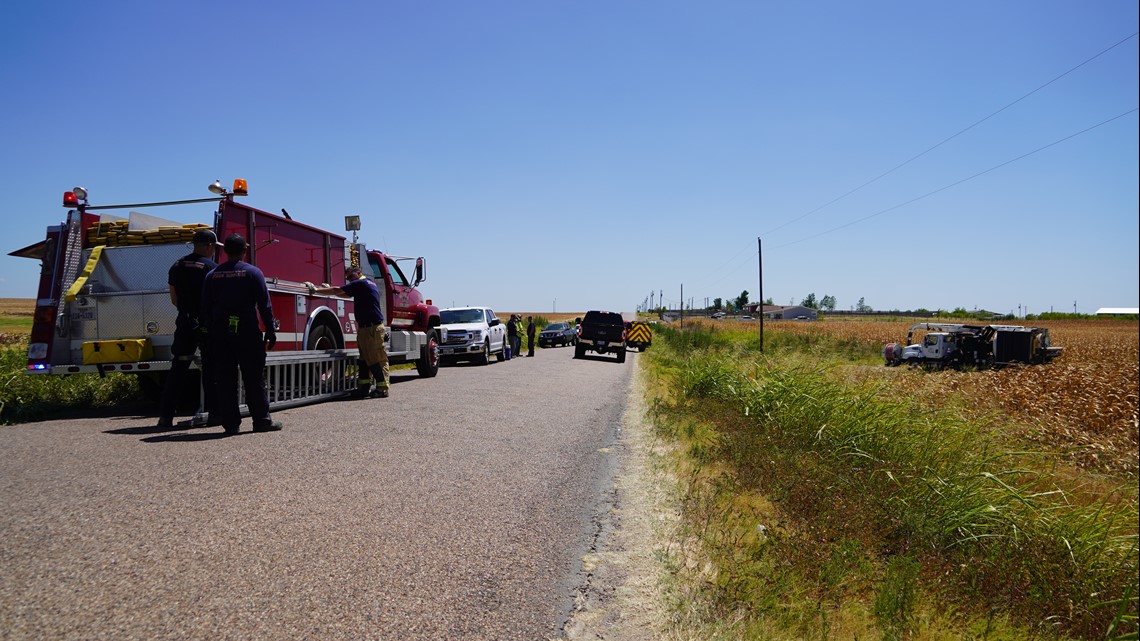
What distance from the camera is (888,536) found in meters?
4.97

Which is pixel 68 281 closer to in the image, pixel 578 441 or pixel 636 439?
pixel 578 441

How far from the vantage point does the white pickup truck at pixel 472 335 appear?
880 inches

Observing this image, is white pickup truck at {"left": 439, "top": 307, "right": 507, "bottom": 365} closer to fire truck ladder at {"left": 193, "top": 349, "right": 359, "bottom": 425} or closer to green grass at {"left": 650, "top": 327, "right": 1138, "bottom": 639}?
fire truck ladder at {"left": 193, "top": 349, "right": 359, "bottom": 425}

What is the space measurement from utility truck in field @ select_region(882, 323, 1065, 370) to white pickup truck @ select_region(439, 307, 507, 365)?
16.4 meters

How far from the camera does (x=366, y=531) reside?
3.92 m

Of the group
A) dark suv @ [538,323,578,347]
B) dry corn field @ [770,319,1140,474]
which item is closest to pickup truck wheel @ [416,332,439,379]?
dry corn field @ [770,319,1140,474]

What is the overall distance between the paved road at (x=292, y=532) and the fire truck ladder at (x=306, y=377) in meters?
1.55

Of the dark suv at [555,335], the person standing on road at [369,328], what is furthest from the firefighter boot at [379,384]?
the dark suv at [555,335]

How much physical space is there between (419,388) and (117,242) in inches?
215

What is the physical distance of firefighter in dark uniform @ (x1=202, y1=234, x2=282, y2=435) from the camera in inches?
277

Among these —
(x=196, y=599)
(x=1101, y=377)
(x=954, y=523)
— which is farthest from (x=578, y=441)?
(x=1101, y=377)

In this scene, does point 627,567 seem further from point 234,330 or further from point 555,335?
point 555,335

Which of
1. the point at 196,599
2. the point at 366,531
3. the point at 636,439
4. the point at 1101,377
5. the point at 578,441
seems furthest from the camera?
the point at 1101,377

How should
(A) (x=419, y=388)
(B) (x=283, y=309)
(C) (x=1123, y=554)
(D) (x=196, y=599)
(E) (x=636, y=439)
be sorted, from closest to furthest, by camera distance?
(D) (x=196, y=599) < (C) (x=1123, y=554) < (E) (x=636, y=439) < (B) (x=283, y=309) < (A) (x=419, y=388)
